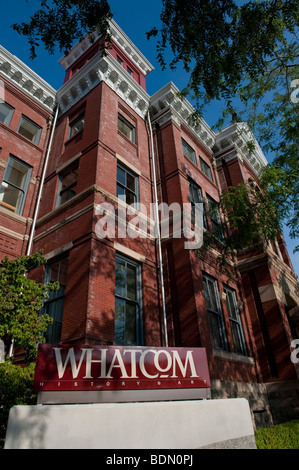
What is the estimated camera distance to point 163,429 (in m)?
4.46

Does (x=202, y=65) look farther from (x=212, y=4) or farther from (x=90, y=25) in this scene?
(x=90, y=25)

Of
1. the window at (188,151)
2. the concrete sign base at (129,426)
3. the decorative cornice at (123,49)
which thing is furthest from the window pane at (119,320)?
the decorative cornice at (123,49)

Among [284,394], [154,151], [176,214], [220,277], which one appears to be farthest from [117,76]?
[284,394]

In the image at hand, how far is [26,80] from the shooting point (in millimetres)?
14516

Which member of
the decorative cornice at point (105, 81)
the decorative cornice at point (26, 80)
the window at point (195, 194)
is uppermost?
the decorative cornice at point (26, 80)

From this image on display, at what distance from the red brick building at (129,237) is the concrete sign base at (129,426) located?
10.9 ft

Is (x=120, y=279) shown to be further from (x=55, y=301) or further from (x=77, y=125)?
(x=77, y=125)

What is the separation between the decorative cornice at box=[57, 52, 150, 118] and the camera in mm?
13586

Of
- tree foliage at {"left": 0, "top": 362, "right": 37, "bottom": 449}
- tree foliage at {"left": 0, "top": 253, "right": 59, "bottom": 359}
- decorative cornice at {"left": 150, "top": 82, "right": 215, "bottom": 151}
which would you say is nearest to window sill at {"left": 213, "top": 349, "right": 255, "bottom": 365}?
tree foliage at {"left": 0, "top": 253, "right": 59, "bottom": 359}

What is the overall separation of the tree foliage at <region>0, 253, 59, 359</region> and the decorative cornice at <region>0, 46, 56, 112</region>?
433 inches

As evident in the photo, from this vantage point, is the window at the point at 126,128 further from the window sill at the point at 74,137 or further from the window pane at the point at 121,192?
the window pane at the point at 121,192

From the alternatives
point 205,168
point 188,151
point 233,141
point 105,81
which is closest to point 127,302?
point 188,151

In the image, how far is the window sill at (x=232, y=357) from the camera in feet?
32.6

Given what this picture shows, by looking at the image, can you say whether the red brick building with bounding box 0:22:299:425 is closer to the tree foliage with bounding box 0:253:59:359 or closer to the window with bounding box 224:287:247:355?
the window with bounding box 224:287:247:355
